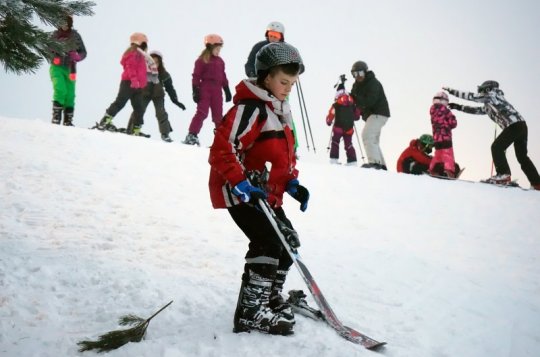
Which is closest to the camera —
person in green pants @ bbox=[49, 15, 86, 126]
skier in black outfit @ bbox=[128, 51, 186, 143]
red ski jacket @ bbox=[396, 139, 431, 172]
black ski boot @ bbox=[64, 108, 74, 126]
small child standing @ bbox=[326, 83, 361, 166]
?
person in green pants @ bbox=[49, 15, 86, 126]

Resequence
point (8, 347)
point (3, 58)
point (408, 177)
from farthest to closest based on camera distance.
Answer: point (408, 177)
point (3, 58)
point (8, 347)

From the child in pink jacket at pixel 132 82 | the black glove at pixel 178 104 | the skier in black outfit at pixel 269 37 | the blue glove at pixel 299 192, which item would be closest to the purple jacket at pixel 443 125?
the skier in black outfit at pixel 269 37

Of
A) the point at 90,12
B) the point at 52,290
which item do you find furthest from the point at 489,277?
the point at 90,12

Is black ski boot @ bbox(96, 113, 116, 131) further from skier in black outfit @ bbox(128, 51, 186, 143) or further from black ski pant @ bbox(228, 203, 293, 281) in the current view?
black ski pant @ bbox(228, 203, 293, 281)

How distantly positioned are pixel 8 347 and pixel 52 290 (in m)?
0.68

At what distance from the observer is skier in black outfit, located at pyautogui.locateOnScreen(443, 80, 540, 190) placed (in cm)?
861

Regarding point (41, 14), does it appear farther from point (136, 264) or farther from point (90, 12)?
point (136, 264)

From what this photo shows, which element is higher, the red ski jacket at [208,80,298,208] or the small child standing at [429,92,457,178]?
the small child standing at [429,92,457,178]

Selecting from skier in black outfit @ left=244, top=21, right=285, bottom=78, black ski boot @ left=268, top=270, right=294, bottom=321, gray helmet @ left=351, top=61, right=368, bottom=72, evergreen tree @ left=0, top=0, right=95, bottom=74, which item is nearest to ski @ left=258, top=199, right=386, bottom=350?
black ski boot @ left=268, top=270, right=294, bottom=321

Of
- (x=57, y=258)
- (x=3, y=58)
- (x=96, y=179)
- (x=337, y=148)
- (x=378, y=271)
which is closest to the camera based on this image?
(x=3, y=58)

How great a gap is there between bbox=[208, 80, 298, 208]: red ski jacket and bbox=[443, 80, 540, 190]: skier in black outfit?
7.19 meters

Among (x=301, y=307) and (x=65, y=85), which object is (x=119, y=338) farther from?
(x=65, y=85)

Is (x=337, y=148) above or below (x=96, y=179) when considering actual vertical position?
above

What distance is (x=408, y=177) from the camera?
9141 millimetres
